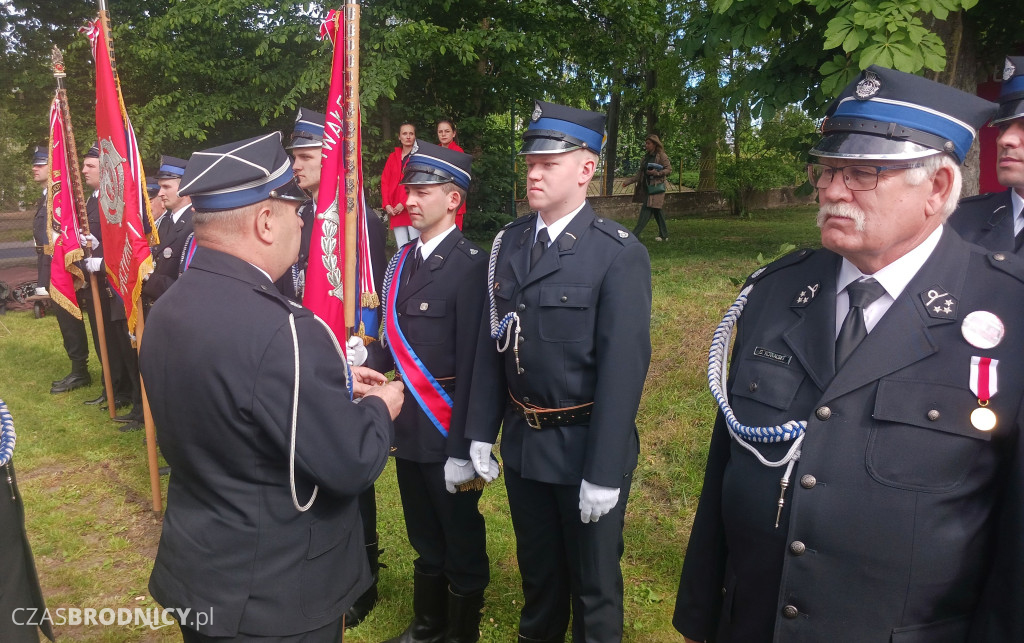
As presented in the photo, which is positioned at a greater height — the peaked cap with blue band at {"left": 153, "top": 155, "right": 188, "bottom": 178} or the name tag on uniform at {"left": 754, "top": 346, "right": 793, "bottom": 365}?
the peaked cap with blue band at {"left": 153, "top": 155, "right": 188, "bottom": 178}

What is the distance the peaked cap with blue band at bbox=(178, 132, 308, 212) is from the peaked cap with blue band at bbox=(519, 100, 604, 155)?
1.03 m

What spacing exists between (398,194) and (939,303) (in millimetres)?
7881

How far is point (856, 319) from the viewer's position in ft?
5.56

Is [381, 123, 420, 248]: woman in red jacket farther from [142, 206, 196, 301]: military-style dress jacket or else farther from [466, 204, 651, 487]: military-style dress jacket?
[466, 204, 651, 487]: military-style dress jacket

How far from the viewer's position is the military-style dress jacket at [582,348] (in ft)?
8.32

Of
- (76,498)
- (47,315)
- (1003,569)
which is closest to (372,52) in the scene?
(47,315)

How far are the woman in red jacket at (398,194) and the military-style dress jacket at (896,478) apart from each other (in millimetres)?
7232

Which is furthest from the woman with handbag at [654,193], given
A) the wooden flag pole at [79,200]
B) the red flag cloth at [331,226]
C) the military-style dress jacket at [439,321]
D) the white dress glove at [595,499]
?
the white dress glove at [595,499]

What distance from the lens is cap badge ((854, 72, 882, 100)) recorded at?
66.2 inches

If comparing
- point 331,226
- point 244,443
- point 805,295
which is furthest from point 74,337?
point 805,295

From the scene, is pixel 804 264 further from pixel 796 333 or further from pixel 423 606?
pixel 423 606

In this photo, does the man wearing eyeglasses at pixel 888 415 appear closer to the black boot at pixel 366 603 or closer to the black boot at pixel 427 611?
the black boot at pixel 427 611

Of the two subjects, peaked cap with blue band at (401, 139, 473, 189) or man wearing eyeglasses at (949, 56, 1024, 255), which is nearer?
man wearing eyeglasses at (949, 56, 1024, 255)

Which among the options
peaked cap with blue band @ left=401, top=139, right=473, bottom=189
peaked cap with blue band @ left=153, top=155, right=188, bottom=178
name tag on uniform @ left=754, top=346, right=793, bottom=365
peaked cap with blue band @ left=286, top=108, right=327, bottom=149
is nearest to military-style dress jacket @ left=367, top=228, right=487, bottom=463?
peaked cap with blue band @ left=401, top=139, right=473, bottom=189
